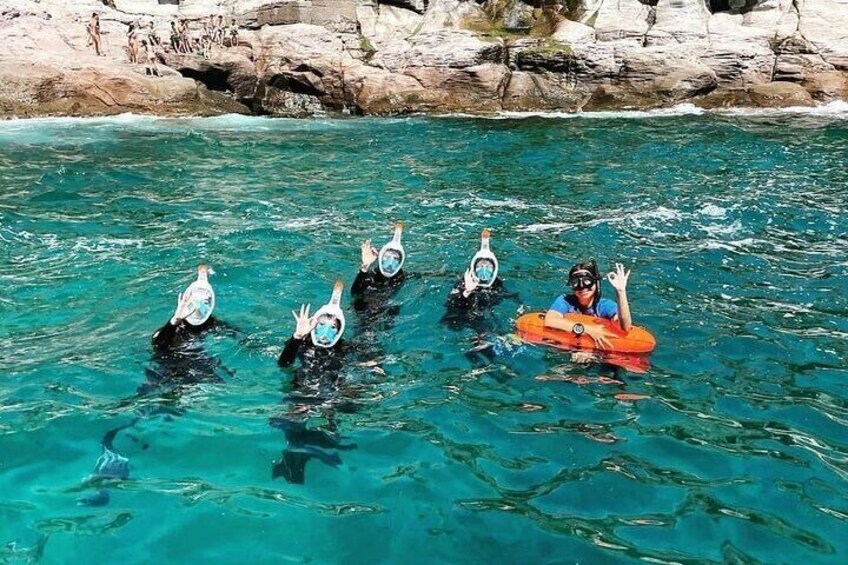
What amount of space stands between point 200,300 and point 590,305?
413 centimetres

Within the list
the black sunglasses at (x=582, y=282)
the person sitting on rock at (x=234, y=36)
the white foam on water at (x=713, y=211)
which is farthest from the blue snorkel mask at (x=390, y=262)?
the person sitting on rock at (x=234, y=36)

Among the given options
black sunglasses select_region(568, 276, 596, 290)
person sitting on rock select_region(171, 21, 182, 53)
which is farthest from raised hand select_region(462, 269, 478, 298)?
person sitting on rock select_region(171, 21, 182, 53)

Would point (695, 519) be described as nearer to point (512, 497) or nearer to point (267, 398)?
point (512, 497)

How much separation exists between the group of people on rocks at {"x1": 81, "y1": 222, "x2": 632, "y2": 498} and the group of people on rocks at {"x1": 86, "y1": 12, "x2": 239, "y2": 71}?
2520cm

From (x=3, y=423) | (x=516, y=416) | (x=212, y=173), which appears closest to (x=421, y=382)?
(x=516, y=416)

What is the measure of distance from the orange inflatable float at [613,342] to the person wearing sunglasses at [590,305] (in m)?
0.05

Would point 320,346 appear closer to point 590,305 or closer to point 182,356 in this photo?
point 182,356

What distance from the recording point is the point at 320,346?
303 inches

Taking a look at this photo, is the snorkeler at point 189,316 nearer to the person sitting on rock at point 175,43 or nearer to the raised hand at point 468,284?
the raised hand at point 468,284

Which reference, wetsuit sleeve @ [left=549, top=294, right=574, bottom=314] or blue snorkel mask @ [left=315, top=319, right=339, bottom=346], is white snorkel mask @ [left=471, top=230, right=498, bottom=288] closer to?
wetsuit sleeve @ [left=549, top=294, right=574, bottom=314]

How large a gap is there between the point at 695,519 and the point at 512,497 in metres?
1.27

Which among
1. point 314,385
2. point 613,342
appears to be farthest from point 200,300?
point 613,342

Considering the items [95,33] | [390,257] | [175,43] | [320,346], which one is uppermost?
[95,33]

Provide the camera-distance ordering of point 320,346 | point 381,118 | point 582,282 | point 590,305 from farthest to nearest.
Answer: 1. point 381,118
2. point 590,305
3. point 582,282
4. point 320,346
